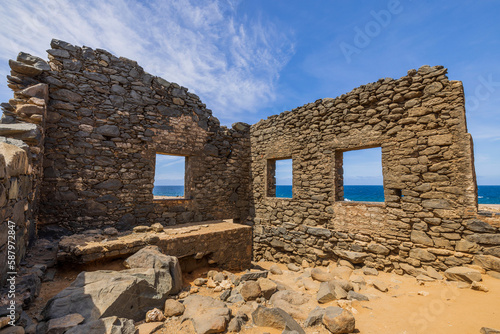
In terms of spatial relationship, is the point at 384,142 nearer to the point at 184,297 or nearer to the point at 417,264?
the point at 417,264

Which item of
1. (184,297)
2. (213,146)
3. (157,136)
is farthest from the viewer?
(213,146)

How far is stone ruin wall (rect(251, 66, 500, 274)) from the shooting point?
14.6ft

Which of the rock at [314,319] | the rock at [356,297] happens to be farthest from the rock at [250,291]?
the rock at [356,297]

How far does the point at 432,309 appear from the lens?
10.6 ft

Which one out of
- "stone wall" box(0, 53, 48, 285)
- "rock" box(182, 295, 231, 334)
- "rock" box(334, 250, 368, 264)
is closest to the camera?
"stone wall" box(0, 53, 48, 285)

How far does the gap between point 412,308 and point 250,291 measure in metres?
2.51

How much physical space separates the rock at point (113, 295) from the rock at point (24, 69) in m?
4.88

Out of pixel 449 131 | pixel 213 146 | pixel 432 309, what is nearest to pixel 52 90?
pixel 213 146

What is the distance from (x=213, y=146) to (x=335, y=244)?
16.8 feet

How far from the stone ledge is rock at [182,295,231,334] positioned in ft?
5.59

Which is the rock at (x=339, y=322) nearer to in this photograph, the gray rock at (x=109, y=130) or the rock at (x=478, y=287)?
the rock at (x=478, y=287)

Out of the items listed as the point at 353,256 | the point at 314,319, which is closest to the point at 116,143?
the point at 314,319

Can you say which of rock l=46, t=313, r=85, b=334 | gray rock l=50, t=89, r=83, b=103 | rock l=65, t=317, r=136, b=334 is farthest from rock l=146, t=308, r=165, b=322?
gray rock l=50, t=89, r=83, b=103

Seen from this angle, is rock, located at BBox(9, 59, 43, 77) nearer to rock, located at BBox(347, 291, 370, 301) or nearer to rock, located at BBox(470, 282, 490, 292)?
rock, located at BBox(347, 291, 370, 301)
